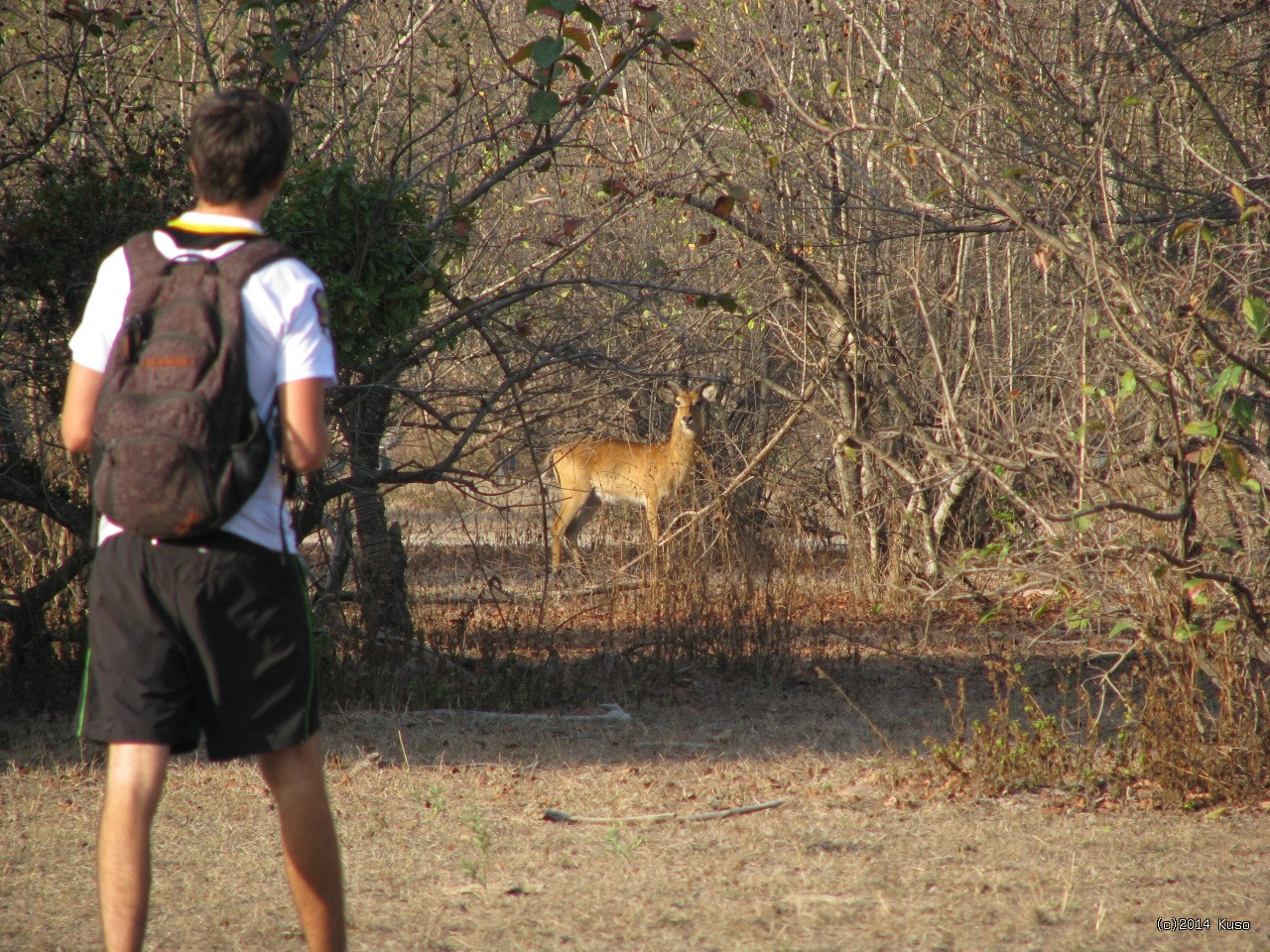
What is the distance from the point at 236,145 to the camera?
9.39 ft

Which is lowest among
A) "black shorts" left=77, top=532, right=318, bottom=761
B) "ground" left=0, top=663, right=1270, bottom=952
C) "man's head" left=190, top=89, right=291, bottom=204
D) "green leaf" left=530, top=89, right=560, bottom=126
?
"ground" left=0, top=663, right=1270, bottom=952

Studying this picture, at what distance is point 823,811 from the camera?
525cm

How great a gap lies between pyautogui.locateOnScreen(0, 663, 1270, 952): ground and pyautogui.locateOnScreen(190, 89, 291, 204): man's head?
222 cm

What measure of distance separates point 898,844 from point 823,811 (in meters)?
0.52

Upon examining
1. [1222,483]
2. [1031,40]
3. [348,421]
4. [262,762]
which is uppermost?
[1031,40]

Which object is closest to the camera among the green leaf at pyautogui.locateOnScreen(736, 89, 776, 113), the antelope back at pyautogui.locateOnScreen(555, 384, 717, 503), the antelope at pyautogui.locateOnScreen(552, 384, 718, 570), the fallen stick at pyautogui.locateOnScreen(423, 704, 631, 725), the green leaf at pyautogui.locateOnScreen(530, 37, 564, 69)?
the green leaf at pyautogui.locateOnScreen(530, 37, 564, 69)

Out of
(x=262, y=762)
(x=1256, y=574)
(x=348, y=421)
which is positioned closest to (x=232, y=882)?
(x=262, y=762)

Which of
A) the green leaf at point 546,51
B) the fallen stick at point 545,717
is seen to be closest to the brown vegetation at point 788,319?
the green leaf at point 546,51

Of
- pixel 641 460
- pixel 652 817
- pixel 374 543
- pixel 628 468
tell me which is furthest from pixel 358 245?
pixel 641 460

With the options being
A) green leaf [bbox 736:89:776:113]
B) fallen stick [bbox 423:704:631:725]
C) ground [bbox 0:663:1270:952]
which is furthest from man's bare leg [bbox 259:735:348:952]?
green leaf [bbox 736:89:776:113]

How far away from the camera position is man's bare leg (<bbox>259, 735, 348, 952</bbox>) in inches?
116

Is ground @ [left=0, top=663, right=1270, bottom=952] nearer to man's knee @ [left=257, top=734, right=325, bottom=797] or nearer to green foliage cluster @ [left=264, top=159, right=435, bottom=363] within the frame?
man's knee @ [left=257, top=734, right=325, bottom=797]

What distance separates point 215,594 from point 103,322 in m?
0.66

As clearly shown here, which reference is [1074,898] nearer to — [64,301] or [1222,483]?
[1222,483]
